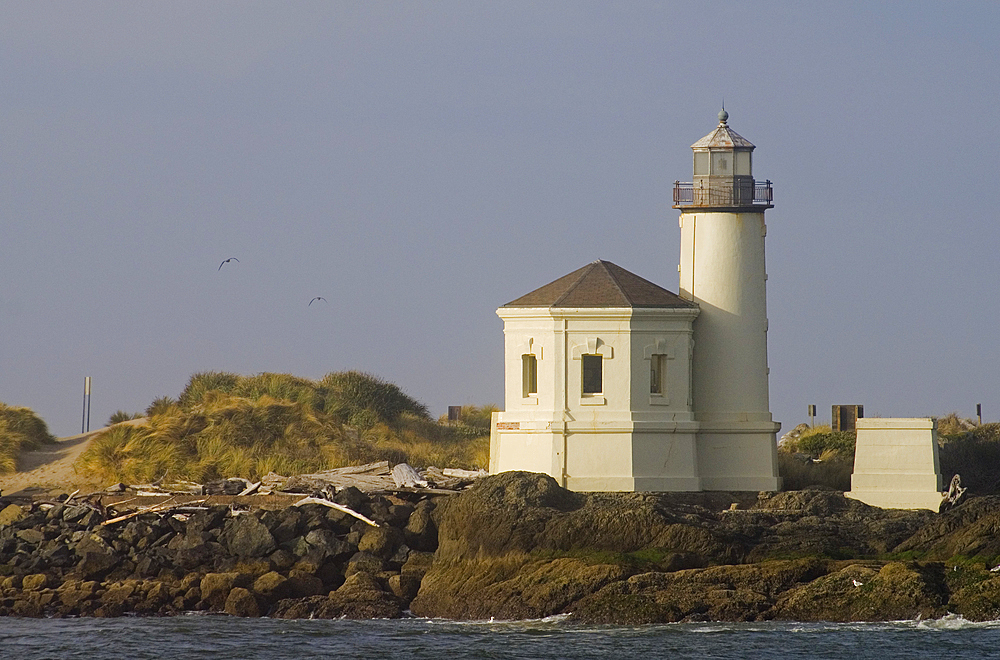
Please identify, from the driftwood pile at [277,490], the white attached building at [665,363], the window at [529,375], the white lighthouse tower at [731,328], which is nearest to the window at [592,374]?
the white attached building at [665,363]

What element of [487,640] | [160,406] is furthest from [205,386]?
[487,640]

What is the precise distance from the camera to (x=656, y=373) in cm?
2794

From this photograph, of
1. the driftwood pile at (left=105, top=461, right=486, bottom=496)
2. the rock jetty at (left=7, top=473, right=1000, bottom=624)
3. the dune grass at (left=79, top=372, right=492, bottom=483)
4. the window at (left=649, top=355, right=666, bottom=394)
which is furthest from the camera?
the dune grass at (left=79, top=372, right=492, bottom=483)

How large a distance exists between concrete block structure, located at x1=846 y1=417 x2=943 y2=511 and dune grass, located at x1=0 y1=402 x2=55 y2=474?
16.4 m

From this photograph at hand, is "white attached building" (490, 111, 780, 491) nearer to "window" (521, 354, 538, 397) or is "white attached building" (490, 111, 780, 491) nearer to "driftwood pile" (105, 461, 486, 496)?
"window" (521, 354, 538, 397)

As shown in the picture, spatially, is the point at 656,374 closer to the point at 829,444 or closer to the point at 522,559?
the point at 522,559

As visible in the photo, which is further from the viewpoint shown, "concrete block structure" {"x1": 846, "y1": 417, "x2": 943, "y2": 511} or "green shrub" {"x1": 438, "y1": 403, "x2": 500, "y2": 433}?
"green shrub" {"x1": 438, "y1": 403, "x2": 500, "y2": 433}

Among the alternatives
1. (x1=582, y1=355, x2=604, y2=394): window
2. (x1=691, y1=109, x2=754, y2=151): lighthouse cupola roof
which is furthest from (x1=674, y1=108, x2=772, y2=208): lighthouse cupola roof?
(x1=582, y1=355, x2=604, y2=394): window

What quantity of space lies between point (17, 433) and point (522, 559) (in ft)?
45.7

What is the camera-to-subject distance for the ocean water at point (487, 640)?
20719 millimetres

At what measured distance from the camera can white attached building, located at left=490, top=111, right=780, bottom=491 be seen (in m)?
27.1

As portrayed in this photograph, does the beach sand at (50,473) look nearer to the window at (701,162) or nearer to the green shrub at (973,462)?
the window at (701,162)

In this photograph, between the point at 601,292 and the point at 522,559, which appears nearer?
the point at 522,559

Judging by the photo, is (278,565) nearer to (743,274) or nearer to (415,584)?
(415,584)
